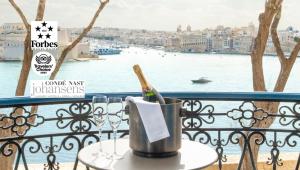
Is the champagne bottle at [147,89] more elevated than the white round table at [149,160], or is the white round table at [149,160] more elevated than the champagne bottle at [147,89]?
the champagne bottle at [147,89]

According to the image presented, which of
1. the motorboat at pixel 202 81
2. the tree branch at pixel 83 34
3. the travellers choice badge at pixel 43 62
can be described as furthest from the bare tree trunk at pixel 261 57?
the motorboat at pixel 202 81

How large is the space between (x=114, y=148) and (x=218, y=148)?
3.19ft

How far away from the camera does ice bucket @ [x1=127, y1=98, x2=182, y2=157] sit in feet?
4.87

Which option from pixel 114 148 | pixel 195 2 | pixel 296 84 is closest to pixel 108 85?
pixel 296 84

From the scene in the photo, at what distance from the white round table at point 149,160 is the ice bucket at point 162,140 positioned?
3 cm

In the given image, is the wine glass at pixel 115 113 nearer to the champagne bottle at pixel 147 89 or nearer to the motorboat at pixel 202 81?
the champagne bottle at pixel 147 89

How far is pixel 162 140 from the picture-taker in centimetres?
148

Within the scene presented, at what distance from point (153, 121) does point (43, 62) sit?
575cm

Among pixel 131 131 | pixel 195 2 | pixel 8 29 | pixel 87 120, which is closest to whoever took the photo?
pixel 131 131

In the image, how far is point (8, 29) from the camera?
867 cm

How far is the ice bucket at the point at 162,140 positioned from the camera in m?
1.48

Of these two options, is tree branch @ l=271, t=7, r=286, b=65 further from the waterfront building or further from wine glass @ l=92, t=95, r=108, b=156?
wine glass @ l=92, t=95, r=108, b=156

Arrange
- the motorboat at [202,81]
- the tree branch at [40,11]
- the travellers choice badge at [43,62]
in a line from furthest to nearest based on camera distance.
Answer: the motorboat at [202,81]
the travellers choice badge at [43,62]
the tree branch at [40,11]

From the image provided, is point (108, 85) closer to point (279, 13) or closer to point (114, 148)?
point (279, 13)
